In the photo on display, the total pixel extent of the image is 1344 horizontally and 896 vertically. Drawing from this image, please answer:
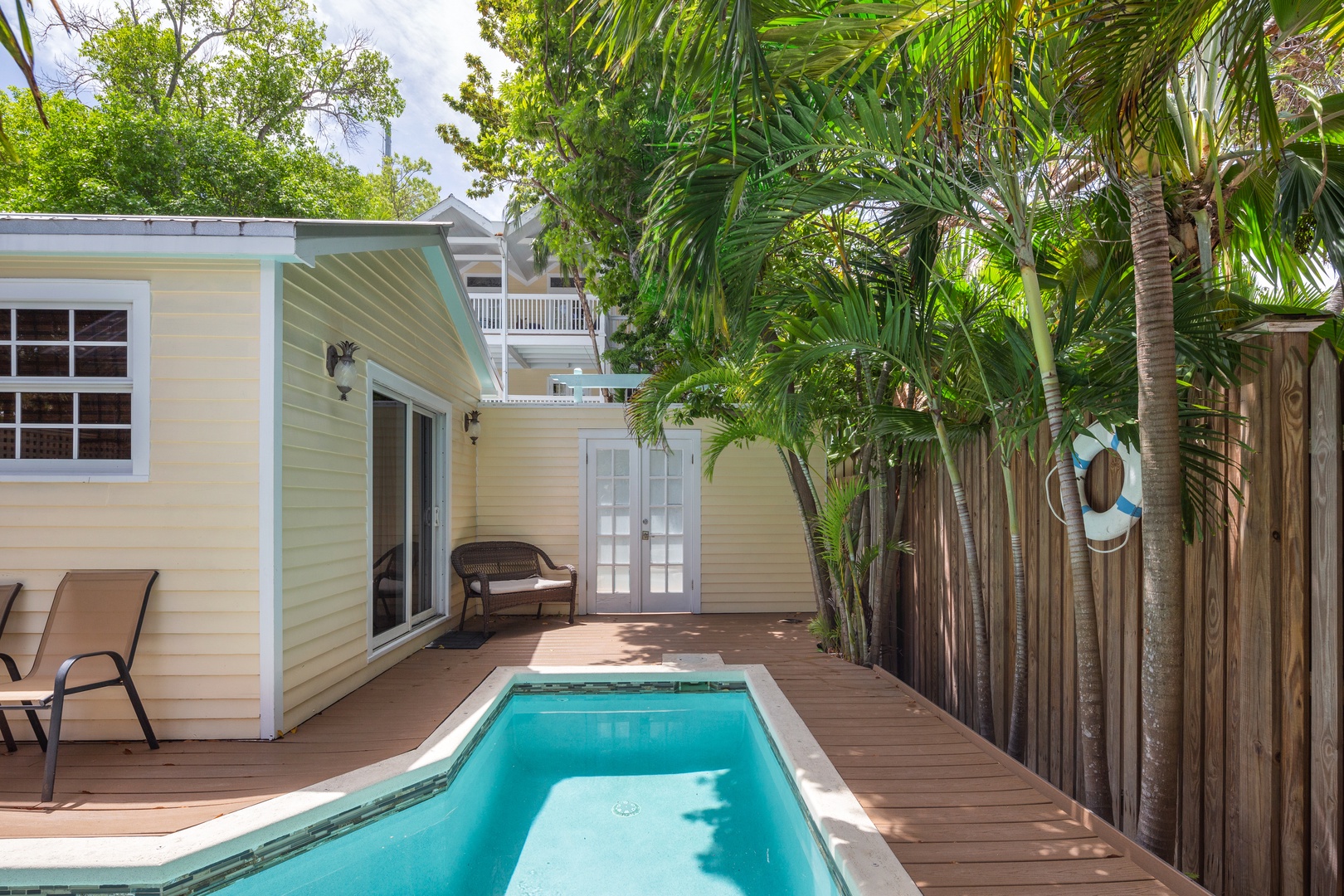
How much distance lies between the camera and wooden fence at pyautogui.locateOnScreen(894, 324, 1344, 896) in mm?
2027

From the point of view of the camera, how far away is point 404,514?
587 cm

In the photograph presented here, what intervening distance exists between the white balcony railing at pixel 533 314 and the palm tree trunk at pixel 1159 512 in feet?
38.2

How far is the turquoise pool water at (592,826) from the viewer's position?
9.36 feet

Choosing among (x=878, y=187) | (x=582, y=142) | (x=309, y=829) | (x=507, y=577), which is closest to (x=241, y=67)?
(x=582, y=142)

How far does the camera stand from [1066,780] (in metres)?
3.22

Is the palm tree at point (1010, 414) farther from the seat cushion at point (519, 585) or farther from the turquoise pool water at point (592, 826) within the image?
the seat cushion at point (519, 585)

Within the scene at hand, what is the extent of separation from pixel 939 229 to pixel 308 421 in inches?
143

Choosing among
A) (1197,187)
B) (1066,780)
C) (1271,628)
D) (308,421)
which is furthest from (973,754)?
(308,421)

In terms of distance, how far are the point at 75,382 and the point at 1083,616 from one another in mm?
4750

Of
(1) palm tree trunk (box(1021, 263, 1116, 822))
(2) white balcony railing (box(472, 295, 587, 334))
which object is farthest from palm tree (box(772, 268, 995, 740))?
(2) white balcony railing (box(472, 295, 587, 334))

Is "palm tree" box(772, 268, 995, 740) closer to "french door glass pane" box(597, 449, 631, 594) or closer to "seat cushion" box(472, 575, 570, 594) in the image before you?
"seat cushion" box(472, 575, 570, 594)

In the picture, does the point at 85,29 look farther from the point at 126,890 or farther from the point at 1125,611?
the point at 1125,611

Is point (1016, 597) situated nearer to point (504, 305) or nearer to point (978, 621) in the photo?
point (978, 621)

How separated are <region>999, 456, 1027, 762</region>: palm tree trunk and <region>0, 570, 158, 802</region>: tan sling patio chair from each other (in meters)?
4.09
